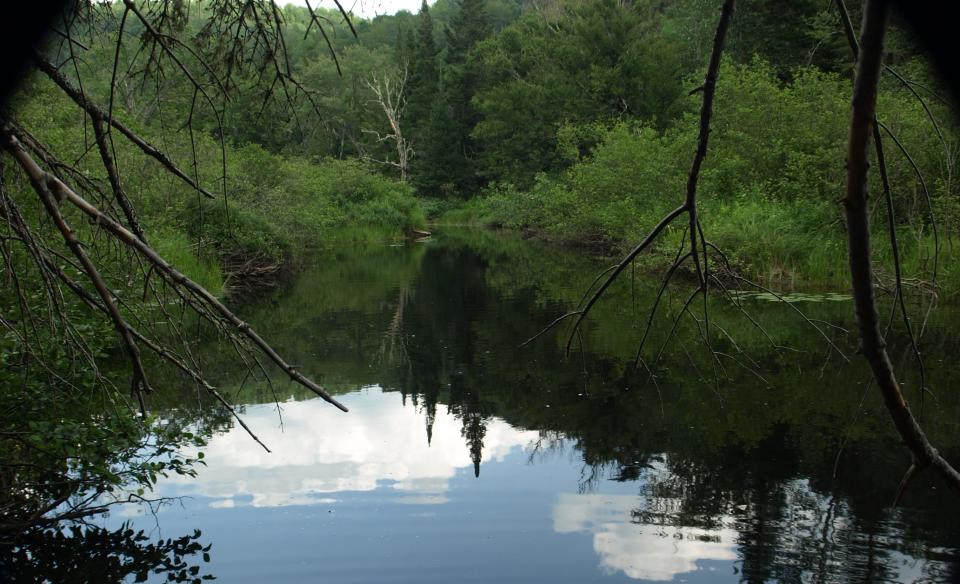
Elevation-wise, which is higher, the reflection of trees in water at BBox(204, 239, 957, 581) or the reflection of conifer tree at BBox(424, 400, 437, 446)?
the reflection of trees in water at BBox(204, 239, 957, 581)

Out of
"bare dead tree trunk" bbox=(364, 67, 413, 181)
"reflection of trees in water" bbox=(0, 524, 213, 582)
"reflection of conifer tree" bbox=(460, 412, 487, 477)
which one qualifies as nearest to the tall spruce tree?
"bare dead tree trunk" bbox=(364, 67, 413, 181)

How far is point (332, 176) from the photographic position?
3197 centimetres

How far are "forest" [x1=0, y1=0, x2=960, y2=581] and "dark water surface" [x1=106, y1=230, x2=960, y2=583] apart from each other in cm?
40

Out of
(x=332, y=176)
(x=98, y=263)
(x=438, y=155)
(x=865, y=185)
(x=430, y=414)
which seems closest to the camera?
(x=865, y=185)

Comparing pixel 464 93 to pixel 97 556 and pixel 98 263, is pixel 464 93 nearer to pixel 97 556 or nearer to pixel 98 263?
pixel 97 556

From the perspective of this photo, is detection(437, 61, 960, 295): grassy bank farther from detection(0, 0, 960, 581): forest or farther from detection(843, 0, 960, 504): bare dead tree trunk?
detection(843, 0, 960, 504): bare dead tree trunk

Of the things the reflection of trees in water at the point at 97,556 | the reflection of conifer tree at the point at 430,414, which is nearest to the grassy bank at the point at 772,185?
the reflection of conifer tree at the point at 430,414

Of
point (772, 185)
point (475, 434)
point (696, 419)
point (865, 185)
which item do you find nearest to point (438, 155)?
point (772, 185)

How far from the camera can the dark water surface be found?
4723 mm

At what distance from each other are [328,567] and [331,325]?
8038mm

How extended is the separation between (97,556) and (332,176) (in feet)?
92.5

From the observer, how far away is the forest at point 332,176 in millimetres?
2555

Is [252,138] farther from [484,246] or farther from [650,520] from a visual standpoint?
[650,520]

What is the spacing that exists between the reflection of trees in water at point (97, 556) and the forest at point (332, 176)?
65mm
